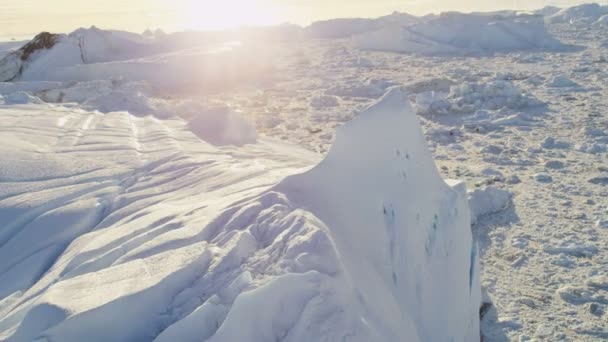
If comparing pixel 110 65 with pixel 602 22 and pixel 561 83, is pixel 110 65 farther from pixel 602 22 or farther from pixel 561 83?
pixel 602 22

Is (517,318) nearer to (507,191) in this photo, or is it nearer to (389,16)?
(507,191)

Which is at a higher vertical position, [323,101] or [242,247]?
[242,247]

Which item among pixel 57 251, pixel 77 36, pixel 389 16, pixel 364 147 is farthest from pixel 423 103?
pixel 389 16

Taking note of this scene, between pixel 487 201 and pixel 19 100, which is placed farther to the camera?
pixel 19 100

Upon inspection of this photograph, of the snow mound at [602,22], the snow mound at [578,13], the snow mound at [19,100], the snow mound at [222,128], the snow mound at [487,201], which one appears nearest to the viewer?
the snow mound at [487,201]

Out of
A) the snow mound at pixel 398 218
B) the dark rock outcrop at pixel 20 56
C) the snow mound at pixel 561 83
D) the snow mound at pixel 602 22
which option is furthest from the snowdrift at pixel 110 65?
the snow mound at pixel 602 22

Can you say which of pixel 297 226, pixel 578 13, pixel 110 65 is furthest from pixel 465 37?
pixel 297 226

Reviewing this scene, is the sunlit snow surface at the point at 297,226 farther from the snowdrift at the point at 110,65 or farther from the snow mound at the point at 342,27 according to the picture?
the snow mound at the point at 342,27
